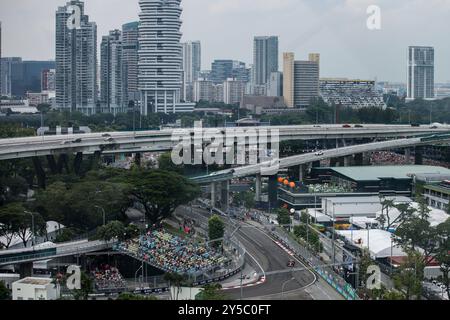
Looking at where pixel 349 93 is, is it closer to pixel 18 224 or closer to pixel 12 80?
pixel 12 80

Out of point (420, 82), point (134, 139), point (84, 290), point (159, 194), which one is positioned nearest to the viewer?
point (84, 290)

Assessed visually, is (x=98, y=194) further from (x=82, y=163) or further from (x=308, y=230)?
(x=82, y=163)

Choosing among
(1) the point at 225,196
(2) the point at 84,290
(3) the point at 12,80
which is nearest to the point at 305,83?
(3) the point at 12,80

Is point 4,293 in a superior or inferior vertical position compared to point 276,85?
inferior

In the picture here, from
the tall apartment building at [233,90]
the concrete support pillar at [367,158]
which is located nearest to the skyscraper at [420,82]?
the concrete support pillar at [367,158]

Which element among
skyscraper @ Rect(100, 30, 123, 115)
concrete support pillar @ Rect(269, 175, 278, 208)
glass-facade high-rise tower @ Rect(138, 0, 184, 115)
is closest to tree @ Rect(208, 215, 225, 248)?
concrete support pillar @ Rect(269, 175, 278, 208)

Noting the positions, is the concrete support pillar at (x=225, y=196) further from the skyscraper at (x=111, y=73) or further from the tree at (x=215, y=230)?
the skyscraper at (x=111, y=73)

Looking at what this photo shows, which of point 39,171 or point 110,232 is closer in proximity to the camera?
point 110,232
